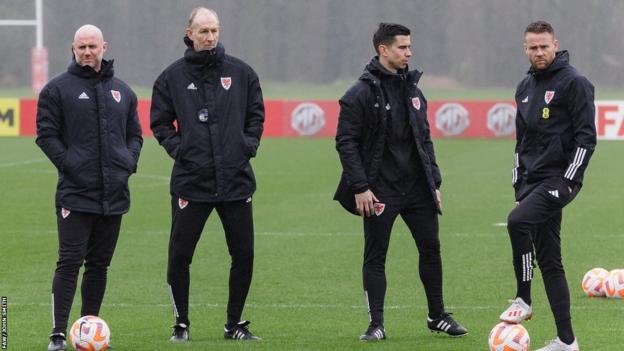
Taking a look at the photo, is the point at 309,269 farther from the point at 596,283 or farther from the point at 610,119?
the point at 610,119

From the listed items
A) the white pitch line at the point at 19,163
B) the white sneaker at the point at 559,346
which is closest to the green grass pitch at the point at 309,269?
the white sneaker at the point at 559,346

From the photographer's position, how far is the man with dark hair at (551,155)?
7.87 metres

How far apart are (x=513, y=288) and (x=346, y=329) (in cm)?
251

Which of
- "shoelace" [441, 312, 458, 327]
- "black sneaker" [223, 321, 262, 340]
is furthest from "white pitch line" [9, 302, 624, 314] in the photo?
"black sneaker" [223, 321, 262, 340]

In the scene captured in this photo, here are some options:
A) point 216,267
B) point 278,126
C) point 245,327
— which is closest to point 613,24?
point 278,126

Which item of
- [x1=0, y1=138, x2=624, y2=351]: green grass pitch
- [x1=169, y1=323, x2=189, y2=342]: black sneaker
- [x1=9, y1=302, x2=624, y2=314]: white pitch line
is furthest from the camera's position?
[x1=9, y1=302, x2=624, y2=314]: white pitch line

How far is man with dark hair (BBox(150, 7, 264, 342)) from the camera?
8.48 m

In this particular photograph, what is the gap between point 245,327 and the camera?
8.87 meters

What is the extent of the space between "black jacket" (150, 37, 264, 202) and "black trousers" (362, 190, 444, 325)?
0.89 meters

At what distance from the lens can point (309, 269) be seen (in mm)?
12648

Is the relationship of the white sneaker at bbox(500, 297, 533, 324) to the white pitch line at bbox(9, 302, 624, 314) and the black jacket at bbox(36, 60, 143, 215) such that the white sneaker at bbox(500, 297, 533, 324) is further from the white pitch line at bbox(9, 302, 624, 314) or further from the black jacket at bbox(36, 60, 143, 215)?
the black jacket at bbox(36, 60, 143, 215)

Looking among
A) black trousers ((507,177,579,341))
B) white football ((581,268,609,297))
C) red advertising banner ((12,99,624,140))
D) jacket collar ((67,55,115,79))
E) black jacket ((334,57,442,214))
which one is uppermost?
A: jacket collar ((67,55,115,79))

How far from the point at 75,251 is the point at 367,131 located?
202cm

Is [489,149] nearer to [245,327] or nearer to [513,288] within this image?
[513,288]
